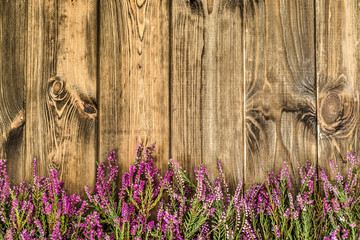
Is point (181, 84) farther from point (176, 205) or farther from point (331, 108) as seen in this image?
point (331, 108)

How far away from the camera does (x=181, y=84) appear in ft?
4.57

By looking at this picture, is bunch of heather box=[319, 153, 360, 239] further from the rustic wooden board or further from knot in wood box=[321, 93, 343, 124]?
knot in wood box=[321, 93, 343, 124]

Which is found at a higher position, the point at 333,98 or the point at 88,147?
the point at 333,98

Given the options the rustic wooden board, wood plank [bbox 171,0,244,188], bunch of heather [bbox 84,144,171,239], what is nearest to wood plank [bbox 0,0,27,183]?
bunch of heather [bbox 84,144,171,239]

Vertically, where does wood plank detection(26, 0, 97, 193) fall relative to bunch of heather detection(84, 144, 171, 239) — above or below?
above

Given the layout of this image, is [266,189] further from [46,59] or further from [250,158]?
[46,59]

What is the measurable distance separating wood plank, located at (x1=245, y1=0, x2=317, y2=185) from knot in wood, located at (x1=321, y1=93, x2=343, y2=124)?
0.14 ft

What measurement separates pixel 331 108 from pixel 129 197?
2.95 feet

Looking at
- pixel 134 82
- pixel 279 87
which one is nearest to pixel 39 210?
pixel 134 82

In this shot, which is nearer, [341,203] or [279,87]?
[341,203]

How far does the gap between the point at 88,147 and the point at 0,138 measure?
38 cm

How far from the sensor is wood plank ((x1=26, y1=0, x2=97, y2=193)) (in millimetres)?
1398

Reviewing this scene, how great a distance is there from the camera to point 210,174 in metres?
1.38

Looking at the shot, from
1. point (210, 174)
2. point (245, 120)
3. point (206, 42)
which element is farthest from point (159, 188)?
point (206, 42)
